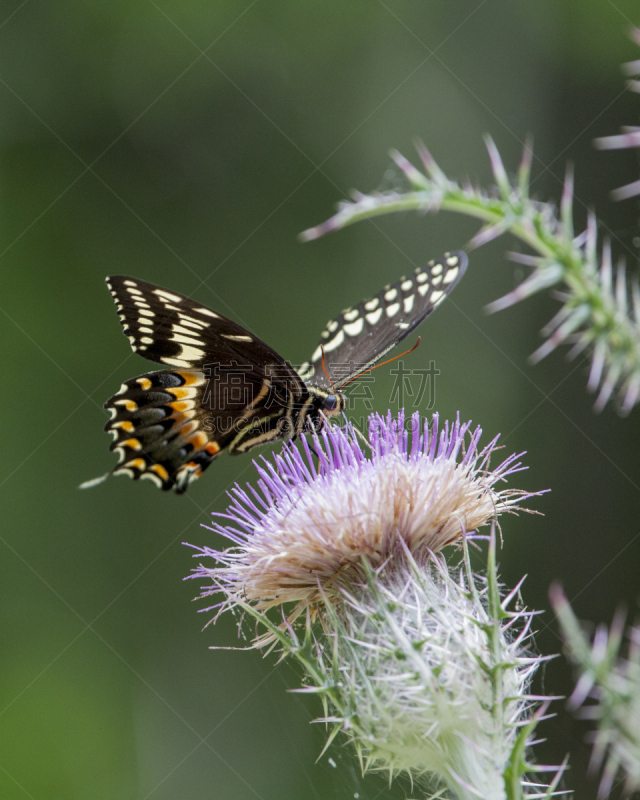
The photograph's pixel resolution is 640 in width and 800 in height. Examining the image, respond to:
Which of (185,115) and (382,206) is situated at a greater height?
(185,115)

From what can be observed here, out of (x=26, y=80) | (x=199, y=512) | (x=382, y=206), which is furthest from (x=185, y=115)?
(x=382, y=206)

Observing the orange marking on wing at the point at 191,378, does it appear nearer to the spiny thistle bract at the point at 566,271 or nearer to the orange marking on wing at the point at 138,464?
the orange marking on wing at the point at 138,464

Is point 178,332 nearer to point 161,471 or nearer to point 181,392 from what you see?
point 181,392

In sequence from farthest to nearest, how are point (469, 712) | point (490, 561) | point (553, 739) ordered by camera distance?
1. point (553, 739)
2. point (469, 712)
3. point (490, 561)

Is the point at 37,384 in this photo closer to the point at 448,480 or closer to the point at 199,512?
the point at 199,512

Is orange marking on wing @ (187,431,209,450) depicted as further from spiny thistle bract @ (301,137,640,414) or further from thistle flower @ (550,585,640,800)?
thistle flower @ (550,585,640,800)

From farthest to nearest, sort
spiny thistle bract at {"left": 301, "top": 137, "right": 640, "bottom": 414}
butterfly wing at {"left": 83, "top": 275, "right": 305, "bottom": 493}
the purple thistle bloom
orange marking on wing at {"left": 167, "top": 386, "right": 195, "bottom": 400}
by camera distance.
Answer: orange marking on wing at {"left": 167, "top": 386, "right": 195, "bottom": 400} < butterfly wing at {"left": 83, "top": 275, "right": 305, "bottom": 493} < the purple thistle bloom < spiny thistle bract at {"left": 301, "top": 137, "right": 640, "bottom": 414}

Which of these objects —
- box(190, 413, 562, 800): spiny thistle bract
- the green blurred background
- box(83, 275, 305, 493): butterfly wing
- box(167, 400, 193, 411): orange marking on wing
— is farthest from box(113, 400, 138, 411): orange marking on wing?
the green blurred background
